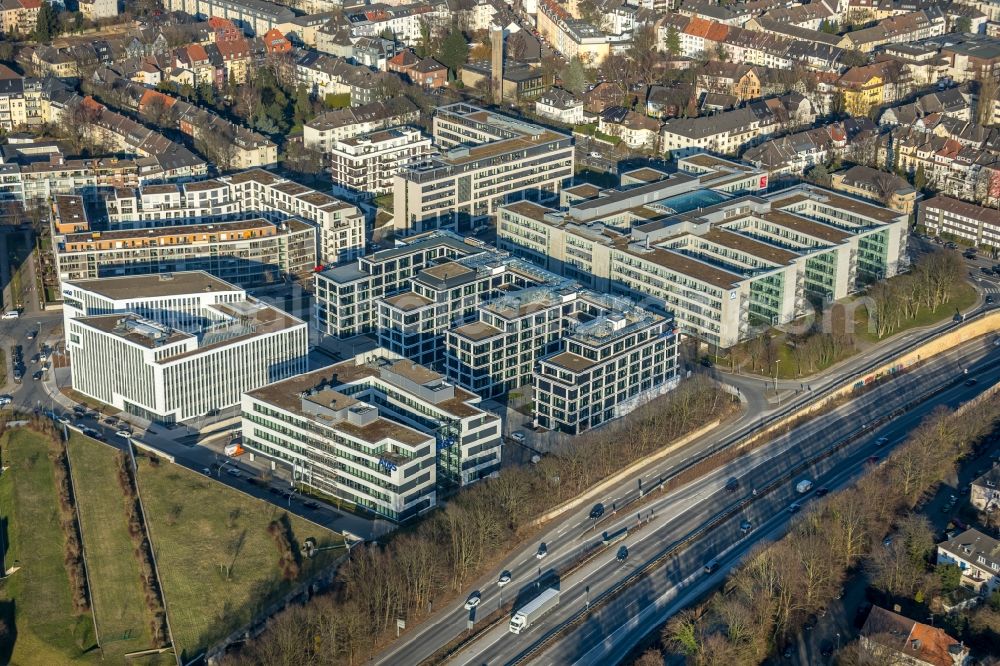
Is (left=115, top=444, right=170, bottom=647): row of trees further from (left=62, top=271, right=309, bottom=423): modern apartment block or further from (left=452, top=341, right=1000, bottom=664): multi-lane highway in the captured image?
(left=452, top=341, right=1000, bottom=664): multi-lane highway

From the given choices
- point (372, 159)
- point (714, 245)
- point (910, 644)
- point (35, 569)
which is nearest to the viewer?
point (910, 644)

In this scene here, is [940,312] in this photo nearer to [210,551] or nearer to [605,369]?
[605,369]

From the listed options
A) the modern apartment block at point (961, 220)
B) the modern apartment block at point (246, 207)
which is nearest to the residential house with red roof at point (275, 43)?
the modern apartment block at point (246, 207)

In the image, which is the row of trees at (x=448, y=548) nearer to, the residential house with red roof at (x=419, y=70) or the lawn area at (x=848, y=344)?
the lawn area at (x=848, y=344)

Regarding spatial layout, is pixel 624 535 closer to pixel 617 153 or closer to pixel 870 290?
pixel 870 290

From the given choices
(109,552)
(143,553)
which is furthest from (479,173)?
(109,552)

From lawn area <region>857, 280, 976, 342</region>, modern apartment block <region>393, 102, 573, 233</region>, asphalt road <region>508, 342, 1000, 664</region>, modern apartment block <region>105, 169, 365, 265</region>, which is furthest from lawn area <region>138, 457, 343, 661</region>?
lawn area <region>857, 280, 976, 342</region>
